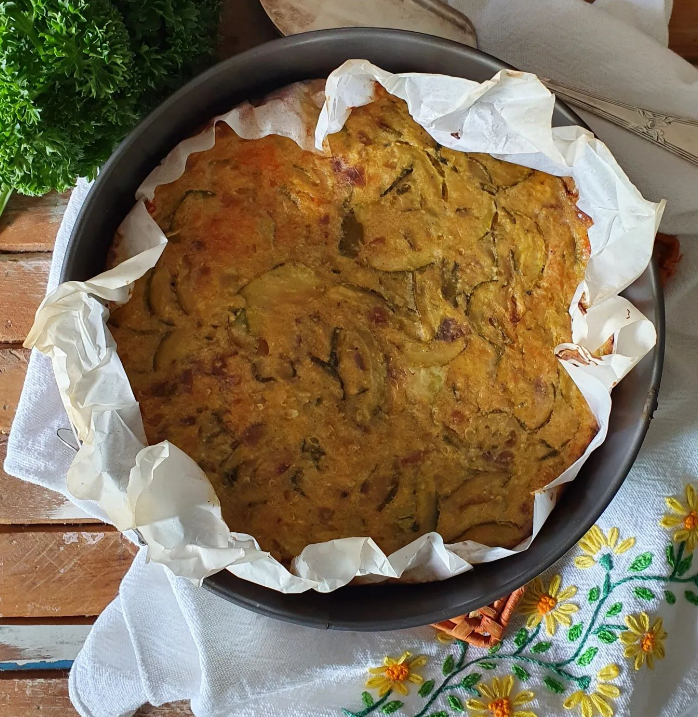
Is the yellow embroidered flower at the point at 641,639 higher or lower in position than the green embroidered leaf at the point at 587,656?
higher

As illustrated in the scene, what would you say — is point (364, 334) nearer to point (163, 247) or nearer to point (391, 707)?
point (163, 247)

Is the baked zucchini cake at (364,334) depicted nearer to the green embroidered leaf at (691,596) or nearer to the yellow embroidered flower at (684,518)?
the yellow embroidered flower at (684,518)

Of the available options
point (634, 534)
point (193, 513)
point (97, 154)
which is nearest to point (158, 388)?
point (193, 513)

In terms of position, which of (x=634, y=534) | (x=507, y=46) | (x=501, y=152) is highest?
(x=507, y=46)

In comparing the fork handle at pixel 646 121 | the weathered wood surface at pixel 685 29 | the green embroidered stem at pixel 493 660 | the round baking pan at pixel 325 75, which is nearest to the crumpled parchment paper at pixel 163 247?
the round baking pan at pixel 325 75

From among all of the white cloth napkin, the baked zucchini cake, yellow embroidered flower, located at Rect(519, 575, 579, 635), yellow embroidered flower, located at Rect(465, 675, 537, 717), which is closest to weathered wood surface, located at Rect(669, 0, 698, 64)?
the white cloth napkin

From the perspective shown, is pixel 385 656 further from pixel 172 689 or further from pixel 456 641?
pixel 172 689

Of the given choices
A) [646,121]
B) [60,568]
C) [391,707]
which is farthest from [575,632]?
[60,568]
